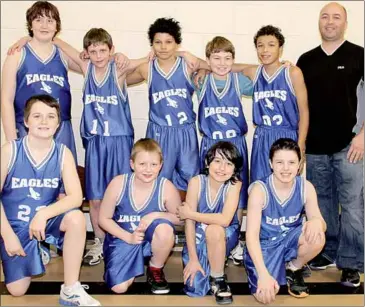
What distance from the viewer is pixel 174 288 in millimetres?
3012

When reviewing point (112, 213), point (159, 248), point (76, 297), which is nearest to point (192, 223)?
point (159, 248)

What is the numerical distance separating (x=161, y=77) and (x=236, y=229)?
40.1 inches

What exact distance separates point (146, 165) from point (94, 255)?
788 mm

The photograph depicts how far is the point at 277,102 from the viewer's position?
11.1ft

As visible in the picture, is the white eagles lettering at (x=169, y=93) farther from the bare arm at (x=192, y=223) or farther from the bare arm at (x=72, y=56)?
the bare arm at (x=192, y=223)

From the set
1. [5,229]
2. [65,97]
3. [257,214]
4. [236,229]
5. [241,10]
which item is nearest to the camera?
[5,229]

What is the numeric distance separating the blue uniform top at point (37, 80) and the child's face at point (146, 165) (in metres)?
0.67

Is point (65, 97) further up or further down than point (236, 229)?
further up

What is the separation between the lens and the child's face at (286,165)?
2.92m

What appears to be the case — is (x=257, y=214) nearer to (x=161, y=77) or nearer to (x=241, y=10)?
(x=161, y=77)

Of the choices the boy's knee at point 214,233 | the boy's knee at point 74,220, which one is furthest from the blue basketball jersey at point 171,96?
the boy's knee at point 74,220

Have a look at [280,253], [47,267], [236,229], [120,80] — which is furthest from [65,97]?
[280,253]

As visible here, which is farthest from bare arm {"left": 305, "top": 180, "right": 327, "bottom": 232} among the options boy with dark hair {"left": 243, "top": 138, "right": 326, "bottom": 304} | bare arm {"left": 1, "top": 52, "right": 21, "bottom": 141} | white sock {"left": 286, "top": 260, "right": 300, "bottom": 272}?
bare arm {"left": 1, "top": 52, "right": 21, "bottom": 141}

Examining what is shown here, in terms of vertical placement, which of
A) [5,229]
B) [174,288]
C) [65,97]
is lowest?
[174,288]
